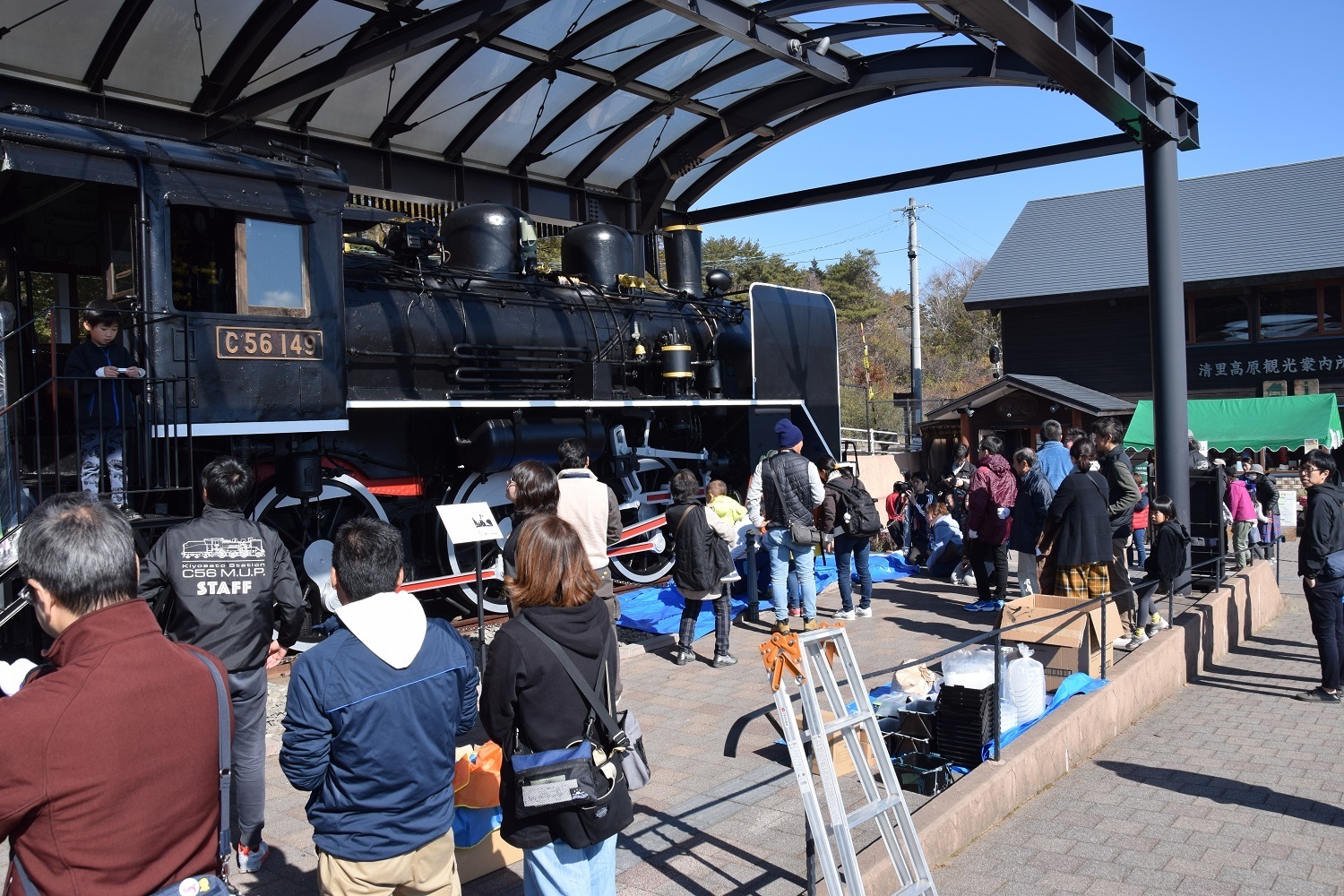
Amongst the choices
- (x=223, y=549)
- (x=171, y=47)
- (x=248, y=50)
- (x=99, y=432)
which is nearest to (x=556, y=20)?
(x=248, y=50)

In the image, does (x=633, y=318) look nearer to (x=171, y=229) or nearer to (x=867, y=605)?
(x=867, y=605)

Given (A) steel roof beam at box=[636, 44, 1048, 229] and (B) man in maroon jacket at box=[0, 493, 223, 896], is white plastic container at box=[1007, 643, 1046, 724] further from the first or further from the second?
(A) steel roof beam at box=[636, 44, 1048, 229]

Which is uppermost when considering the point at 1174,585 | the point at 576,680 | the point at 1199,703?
the point at 576,680

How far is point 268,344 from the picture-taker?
259 inches

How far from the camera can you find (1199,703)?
6828 mm

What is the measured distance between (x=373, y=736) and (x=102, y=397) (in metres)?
4.02

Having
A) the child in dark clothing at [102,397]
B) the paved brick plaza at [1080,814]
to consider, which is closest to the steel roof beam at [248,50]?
the child in dark clothing at [102,397]

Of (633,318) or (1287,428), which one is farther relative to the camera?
(1287,428)

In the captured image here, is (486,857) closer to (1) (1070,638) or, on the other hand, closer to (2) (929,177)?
(1) (1070,638)

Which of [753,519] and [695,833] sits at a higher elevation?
[753,519]

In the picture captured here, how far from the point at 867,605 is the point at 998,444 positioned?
1984mm

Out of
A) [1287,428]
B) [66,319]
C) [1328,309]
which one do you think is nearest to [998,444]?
[66,319]

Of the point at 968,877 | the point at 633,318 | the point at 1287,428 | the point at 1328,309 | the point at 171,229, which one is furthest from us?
the point at 1328,309

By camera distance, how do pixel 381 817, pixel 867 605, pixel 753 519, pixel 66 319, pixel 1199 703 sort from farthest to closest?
pixel 867 605 < pixel 753 519 < pixel 66 319 < pixel 1199 703 < pixel 381 817
